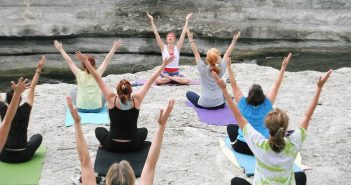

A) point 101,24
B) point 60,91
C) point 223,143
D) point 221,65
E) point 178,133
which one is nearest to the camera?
point 223,143

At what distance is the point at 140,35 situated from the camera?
16.5m

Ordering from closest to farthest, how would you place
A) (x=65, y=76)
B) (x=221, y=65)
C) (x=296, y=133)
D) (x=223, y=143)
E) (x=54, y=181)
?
1. (x=296, y=133)
2. (x=54, y=181)
3. (x=223, y=143)
4. (x=221, y=65)
5. (x=65, y=76)

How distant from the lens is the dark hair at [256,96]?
214 inches

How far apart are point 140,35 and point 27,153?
36.5ft

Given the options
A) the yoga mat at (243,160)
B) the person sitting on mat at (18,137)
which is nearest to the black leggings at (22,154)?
the person sitting on mat at (18,137)

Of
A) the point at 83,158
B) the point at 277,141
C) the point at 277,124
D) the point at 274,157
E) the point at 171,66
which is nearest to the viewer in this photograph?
the point at 83,158

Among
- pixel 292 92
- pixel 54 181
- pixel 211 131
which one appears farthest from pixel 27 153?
pixel 292 92

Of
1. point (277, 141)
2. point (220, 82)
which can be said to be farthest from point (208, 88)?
point (277, 141)

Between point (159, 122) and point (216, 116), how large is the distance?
4.16m

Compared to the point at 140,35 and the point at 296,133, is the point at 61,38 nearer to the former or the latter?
the point at 140,35

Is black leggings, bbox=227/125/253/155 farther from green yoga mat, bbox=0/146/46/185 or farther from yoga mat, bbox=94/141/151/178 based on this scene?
green yoga mat, bbox=0/146/46/185

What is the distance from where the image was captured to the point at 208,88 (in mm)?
7727

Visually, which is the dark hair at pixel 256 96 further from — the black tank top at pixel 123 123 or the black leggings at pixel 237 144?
the black tank top at pixel 123 123

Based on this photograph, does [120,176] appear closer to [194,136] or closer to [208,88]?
[194,136]
